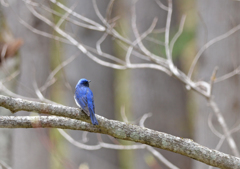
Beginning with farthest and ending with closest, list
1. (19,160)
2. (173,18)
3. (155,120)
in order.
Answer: (173,18), (155,120), (19,160)

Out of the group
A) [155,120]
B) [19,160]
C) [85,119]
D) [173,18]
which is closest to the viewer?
[85,119]

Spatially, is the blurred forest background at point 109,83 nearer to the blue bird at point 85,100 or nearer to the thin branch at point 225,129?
the thin branch at point 225,129

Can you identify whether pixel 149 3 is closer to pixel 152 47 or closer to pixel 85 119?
pixel 152 47

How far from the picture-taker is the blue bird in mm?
2061

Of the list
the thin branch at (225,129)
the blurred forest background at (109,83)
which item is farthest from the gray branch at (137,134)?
the blurred forest background at (109,83)

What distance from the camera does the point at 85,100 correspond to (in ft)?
7.56

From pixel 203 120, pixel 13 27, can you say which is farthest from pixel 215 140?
pixel 13 27

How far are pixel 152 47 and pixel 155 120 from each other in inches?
59.6

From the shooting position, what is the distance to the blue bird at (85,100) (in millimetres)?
2061

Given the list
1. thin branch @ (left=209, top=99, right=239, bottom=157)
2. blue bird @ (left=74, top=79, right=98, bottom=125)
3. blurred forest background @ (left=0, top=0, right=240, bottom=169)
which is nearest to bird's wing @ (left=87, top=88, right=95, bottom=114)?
blue bird @ (left=74, top=79, right=98, bottom=125)

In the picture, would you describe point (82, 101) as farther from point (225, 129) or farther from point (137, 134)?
point (225, 129)

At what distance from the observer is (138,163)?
5906mm

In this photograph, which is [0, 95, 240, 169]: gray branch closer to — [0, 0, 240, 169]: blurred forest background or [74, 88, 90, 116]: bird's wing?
[74, 88, 90, 116]: bird's wing

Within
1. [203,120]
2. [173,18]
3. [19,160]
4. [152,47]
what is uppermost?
[173,18]
